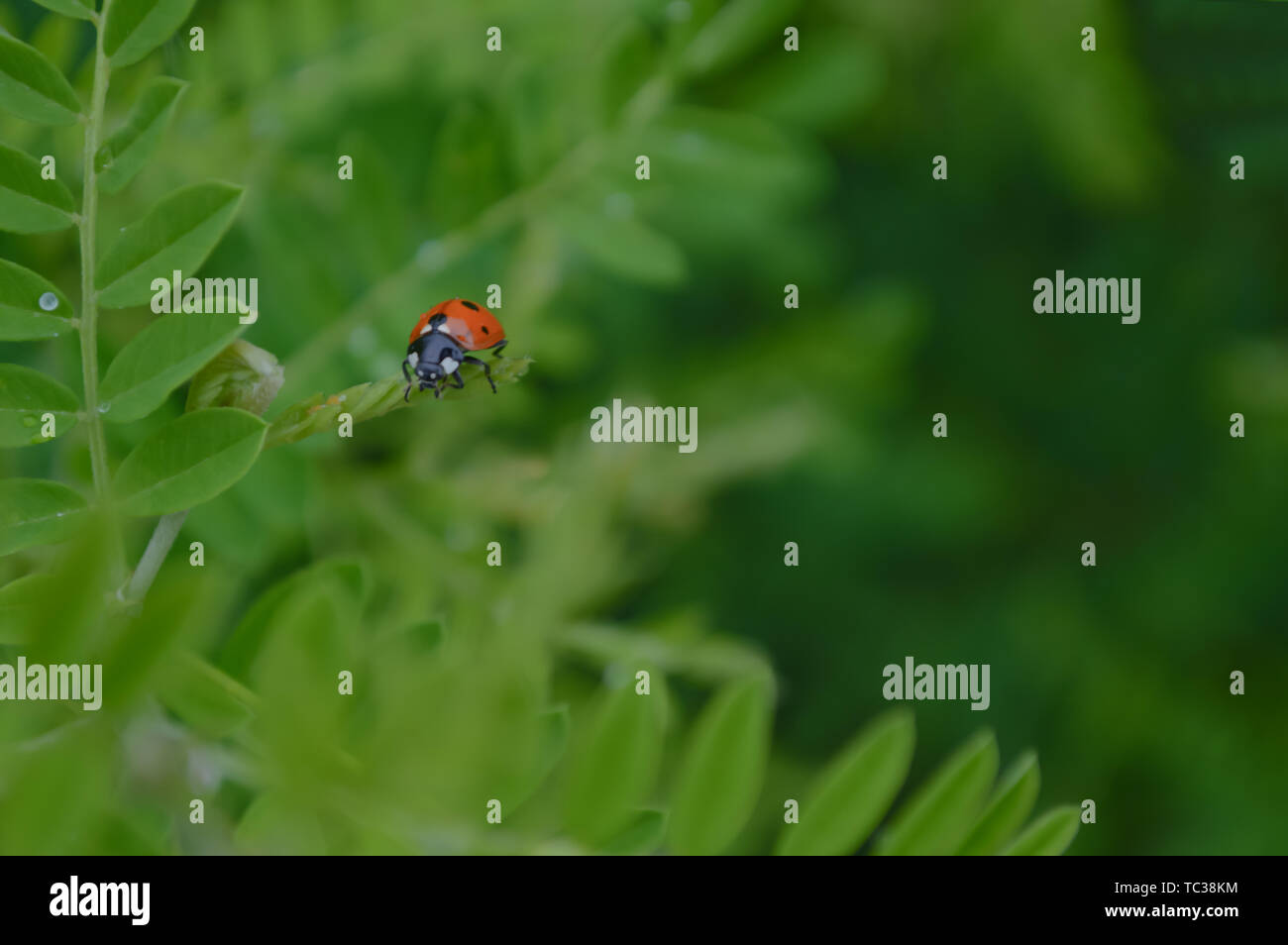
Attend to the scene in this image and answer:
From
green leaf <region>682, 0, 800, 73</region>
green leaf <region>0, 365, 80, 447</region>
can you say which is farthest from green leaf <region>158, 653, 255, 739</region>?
green leaf <region>682, 0, 800, 73</region>

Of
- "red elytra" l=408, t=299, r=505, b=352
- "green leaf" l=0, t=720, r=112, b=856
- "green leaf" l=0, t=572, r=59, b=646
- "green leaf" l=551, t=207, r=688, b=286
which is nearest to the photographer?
"green leaf" l=0, t=720, r=112, b=856

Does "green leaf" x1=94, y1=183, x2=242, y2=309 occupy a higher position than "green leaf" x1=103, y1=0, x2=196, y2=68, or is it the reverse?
"green leaf" x1=103, y1=0, x2=196, y2=68

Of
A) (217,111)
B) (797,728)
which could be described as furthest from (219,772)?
(797,728)

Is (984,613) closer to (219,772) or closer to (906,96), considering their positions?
(906,96)

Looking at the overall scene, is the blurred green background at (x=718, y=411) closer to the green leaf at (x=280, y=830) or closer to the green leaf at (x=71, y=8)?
the green leaf at (x=280, y=830)

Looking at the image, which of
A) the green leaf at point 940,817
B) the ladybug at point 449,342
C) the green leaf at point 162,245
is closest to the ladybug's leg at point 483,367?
the ladybug at point 449,342

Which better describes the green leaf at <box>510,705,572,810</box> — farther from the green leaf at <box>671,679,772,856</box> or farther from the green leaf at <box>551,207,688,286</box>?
the green leaf at <box>551,207,688,286</box>
